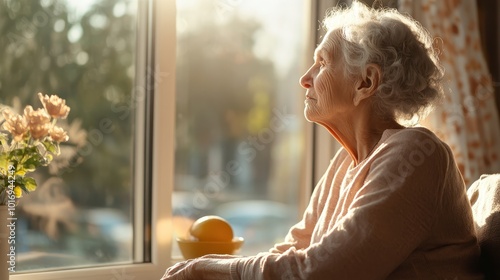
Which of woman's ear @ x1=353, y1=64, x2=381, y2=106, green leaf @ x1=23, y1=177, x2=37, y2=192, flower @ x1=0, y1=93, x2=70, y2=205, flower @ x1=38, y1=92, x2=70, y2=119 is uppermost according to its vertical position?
woman's ear @ x1=353, y1=64, x2=381, y2=106

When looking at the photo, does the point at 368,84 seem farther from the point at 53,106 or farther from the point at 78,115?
the point at 78,115

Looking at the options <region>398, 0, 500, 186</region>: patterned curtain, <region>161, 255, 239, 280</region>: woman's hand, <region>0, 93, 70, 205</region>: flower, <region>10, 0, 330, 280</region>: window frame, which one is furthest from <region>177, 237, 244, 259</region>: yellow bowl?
<region>398, 0, 500, 186</region>: patterned curtain

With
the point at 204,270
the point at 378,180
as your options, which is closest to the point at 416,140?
the point at 378,180

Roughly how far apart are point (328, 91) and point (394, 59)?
177mm

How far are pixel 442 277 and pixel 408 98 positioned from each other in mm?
417

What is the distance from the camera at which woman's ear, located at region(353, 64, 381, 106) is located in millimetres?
1782

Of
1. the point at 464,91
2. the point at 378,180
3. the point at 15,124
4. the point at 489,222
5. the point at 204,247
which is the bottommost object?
the point at 204,247

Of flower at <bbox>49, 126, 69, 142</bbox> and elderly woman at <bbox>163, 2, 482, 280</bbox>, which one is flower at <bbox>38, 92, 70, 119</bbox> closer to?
flower at <bbox>49, 126, 69, 142</bbox>

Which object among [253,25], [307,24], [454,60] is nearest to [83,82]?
[253,25]

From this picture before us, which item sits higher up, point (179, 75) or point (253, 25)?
point (253, 25)

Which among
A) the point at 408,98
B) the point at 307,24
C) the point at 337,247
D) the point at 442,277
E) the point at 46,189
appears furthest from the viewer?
the point at 307,24

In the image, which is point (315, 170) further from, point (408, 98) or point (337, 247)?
point (337, 247)

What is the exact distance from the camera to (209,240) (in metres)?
2.14

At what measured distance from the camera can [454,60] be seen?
2775 millimetres
